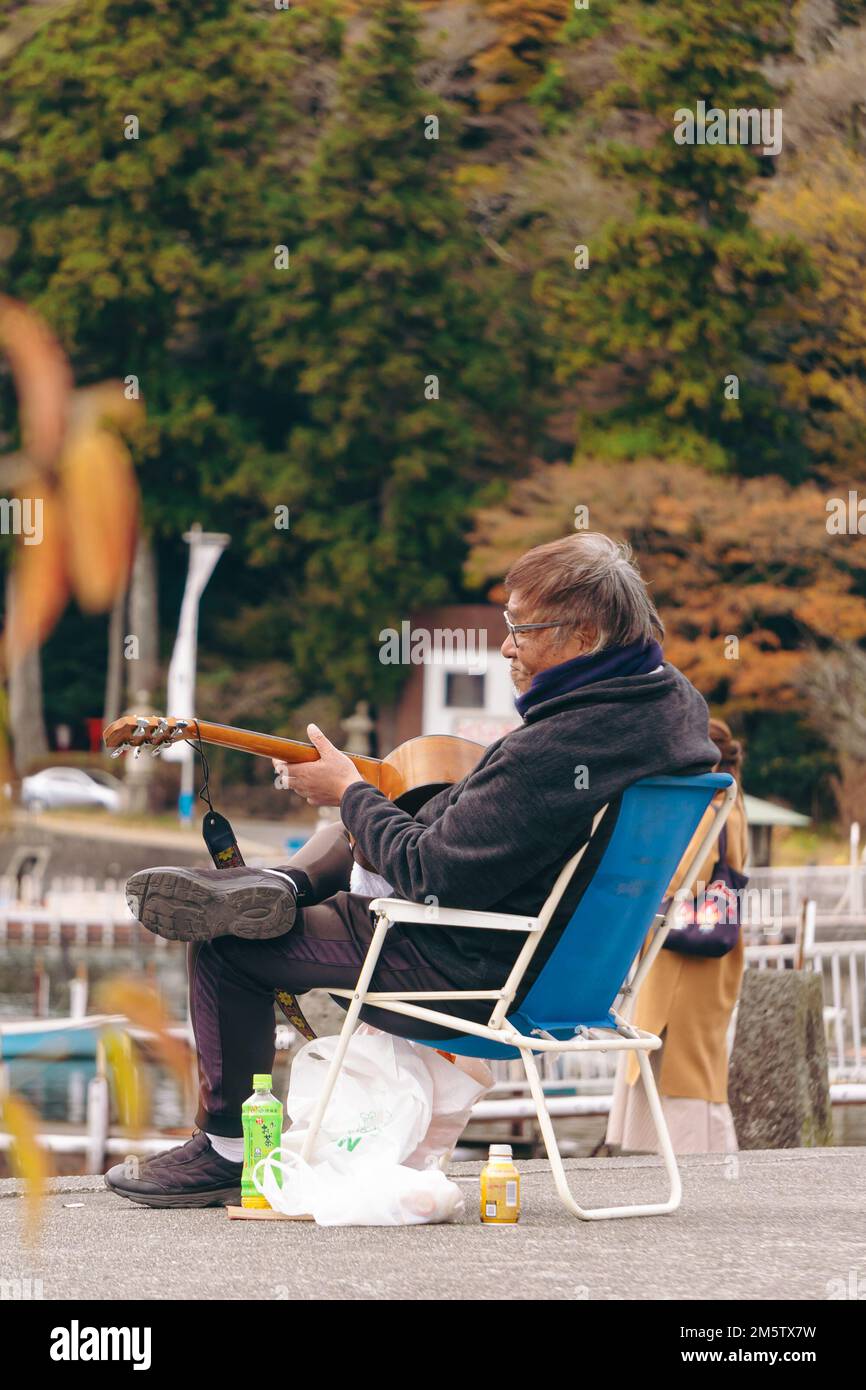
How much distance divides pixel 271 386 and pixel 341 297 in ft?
11.2

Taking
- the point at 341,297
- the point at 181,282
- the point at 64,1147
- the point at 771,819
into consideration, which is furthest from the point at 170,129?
the point at 64,1147

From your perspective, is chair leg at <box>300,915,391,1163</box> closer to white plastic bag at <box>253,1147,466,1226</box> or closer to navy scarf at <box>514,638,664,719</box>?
white plastic bag at <box>253,1147,466,1226</box>

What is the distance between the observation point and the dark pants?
354 centimetres

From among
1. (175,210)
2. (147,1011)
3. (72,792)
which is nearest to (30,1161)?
(147,1011)

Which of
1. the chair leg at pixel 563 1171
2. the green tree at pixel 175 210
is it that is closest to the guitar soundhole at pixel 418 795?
the chair leg at pixel 563 1171

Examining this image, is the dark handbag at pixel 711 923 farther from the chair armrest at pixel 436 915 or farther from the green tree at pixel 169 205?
the green tree at pixel 169 205

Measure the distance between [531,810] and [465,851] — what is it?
13cm

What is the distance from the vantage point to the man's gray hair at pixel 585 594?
3.45 meters

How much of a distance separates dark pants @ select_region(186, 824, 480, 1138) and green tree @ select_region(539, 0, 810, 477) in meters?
27.1

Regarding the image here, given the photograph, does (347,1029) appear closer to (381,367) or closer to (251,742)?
(251,742)

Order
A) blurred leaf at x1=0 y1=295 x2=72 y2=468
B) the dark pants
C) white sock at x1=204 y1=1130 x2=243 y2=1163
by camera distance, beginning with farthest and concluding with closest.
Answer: white sock at x1=204 y1=1130 x2=243 y2=1163 < the dark pants < blurred leaf at x1=0 y1=295 x2=72 y2=468

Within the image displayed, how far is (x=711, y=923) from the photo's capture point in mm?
5305

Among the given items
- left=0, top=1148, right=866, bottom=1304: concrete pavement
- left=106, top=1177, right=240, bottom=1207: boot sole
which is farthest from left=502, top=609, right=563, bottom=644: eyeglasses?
left=106, top=1177, right=240, bottom=1207: boot sole

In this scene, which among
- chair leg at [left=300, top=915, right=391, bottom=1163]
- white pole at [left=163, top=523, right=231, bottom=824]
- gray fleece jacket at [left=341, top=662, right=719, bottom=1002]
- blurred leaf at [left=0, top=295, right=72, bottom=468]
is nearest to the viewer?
blurred leaf at [left=0, top=295, right=72, bottom=468]
